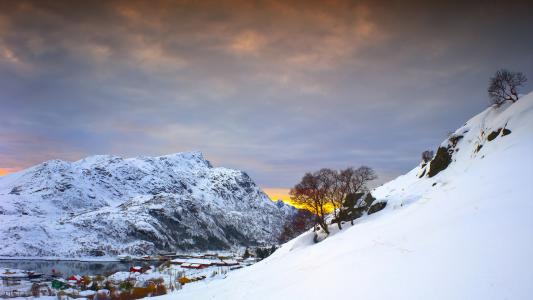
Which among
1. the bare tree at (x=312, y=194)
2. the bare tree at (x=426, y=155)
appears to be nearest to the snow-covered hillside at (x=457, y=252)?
the bare tree at (x=312, y=194)

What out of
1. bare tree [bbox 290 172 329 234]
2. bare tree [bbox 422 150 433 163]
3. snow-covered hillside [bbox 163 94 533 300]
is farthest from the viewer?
bare tree [bbox 422 150 433 163]

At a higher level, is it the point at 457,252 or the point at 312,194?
the point at 312,194

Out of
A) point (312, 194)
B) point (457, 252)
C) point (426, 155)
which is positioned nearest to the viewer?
point (457, 252)

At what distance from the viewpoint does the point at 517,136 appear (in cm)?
2461

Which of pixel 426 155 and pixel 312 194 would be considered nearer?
pixel 312 194

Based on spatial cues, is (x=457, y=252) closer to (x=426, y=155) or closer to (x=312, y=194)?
(x=312, y=194)

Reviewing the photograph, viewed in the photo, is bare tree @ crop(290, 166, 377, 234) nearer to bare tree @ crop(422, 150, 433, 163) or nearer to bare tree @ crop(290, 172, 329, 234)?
bare tree @ crop(290, 172, 329, 234)

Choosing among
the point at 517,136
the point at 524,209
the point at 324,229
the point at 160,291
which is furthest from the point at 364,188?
the point at 524,209

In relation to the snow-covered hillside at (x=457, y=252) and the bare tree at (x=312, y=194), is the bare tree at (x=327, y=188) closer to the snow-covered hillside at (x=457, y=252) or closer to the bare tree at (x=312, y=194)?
the bare tree at (x=312, y=194)

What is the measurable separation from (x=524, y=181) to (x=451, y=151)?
27.3 m

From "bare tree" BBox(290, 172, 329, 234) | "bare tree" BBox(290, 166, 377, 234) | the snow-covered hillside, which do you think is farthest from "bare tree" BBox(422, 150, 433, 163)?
the snow-covered hillside

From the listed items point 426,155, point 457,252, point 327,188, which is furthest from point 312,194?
point 457,252

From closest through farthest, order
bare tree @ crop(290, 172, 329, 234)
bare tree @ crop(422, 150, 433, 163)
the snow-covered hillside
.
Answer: the snow-covered hillside
bare tree @ crop(290, 172, 329, 234)
bare tree @ crop(422, 150, 433, 163)

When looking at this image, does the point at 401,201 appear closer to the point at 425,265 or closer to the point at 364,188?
the point at 364,188
